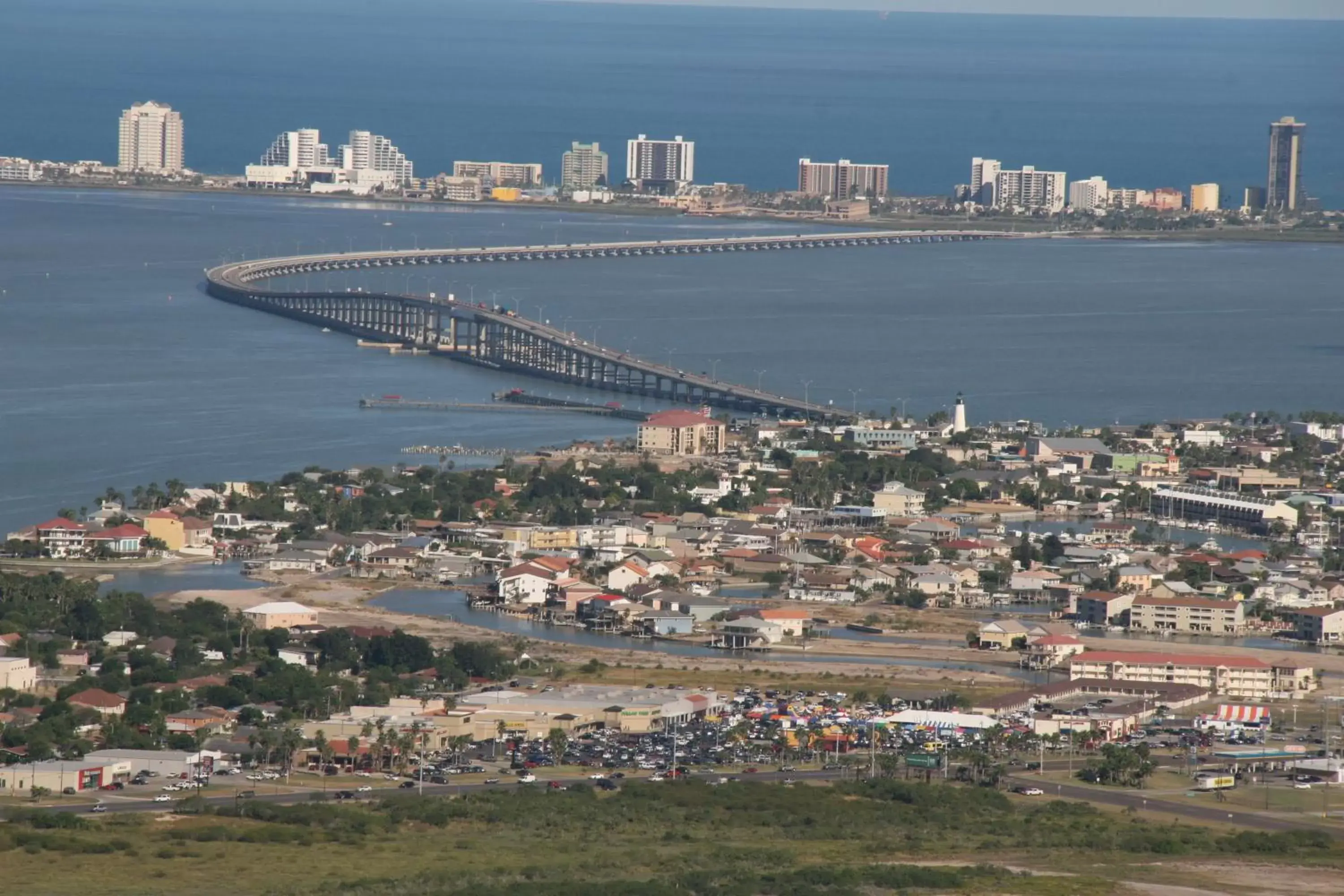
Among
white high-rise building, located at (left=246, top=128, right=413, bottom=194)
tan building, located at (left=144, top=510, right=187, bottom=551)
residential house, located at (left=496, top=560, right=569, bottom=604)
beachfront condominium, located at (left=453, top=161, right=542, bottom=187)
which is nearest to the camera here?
residential house, located at (left=496, top=560, right=569, bottom=604)

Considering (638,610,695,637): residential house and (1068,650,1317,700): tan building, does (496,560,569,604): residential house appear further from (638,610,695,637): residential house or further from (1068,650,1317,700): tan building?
A: (1068,650,1317,700): tan building

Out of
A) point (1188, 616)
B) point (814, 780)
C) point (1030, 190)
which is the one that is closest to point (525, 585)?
point (1188, 616)

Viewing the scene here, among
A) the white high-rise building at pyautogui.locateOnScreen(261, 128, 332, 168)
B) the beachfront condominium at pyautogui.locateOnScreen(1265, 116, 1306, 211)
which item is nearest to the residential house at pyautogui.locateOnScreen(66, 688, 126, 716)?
the beachfront condominium at pyautogui.locateOnScreen(1265, 116, 1306, 211)

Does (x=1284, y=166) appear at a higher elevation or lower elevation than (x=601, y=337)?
higher

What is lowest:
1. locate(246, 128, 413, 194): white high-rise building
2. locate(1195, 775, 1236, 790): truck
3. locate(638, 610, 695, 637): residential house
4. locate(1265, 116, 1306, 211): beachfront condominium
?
locate(638, 610, 695, 637): residential house

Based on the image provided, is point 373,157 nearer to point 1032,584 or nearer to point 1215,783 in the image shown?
point 1032,584

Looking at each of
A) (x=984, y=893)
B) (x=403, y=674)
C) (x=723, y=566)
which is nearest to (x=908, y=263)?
(x=723, y=566)

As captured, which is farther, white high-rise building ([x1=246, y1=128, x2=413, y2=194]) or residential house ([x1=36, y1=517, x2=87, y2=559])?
white high-rise building ([x1=246, y1=128, x2=413, y2=194])
